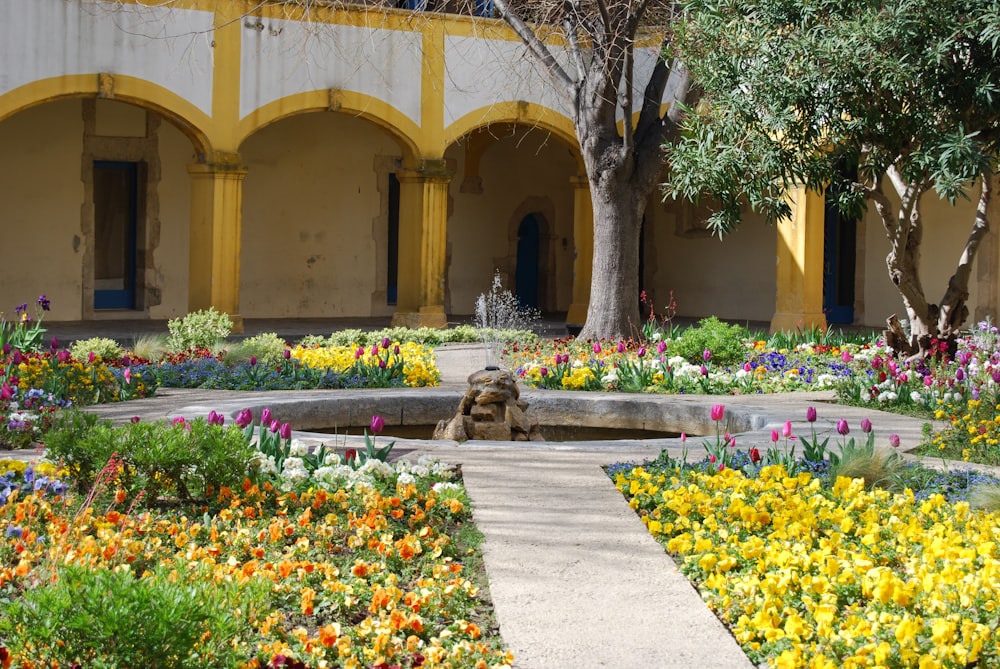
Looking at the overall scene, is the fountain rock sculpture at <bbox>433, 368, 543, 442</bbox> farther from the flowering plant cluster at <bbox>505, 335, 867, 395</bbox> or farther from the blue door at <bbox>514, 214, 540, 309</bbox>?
the blue door at <bbox>514, 214, 540, 309</bbox>

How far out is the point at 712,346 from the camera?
1153cm

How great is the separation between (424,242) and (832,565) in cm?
1315

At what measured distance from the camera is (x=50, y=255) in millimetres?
17344

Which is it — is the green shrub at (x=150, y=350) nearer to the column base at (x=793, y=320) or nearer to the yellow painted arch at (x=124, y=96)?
the yellow painted arch at (x=124, y=96)

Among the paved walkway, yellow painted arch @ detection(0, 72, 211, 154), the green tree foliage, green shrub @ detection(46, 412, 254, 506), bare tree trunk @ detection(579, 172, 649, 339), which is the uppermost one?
yellow painted arch @ detection(0, 72, 211, 154)

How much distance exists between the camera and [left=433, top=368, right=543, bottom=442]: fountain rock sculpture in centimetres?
734

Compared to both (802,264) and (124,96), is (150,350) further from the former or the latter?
(802,264)

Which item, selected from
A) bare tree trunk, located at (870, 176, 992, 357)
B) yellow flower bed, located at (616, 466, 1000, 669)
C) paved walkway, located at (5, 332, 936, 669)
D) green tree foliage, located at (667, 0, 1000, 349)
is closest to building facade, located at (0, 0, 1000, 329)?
bare tree trunk, located at (870, 176, 992, 357)

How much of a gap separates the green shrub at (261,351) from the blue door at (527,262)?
10.2 metres

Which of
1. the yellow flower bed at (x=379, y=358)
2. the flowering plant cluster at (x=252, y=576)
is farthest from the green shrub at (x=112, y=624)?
the yellow flower bed at (x=379, y=358)

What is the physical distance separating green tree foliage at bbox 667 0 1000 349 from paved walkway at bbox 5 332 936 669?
1.91m

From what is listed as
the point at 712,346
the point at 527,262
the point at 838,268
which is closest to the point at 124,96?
the point at 712,346

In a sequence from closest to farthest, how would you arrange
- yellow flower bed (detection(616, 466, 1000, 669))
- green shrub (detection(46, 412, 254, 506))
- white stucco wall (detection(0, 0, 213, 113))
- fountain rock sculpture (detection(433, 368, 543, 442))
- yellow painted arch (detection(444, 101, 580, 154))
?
yellow flower bed (detection(616, 466, 1000, 669)) → green shrub (detection(46, 412, 254, 506)) → fountain rock sculpture (detection(433, 368, 543, 442)) → white stucco wall (detection(0, 0, 213, 113)) → yellow painted arch (detection(444, 101, 580, 154))

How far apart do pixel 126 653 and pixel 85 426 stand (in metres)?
2.44
